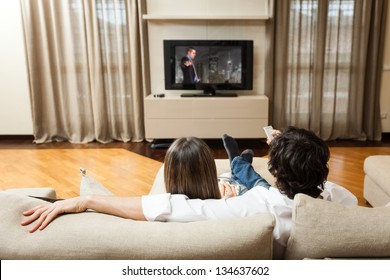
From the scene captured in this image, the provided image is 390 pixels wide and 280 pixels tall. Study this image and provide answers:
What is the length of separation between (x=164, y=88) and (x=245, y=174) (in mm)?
3042

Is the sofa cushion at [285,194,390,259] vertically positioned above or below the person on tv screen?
below

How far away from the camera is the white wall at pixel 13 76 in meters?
4.48

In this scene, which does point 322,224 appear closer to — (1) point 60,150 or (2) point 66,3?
(1) point 60,150

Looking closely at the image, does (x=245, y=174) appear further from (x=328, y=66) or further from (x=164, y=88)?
(x=328, y=66)

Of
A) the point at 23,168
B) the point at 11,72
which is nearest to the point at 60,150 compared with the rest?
the point at 23,168

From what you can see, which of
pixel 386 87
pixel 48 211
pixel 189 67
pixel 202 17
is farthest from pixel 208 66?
pixel 48 211

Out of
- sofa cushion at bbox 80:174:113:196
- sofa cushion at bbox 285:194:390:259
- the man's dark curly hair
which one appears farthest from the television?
sofa cushion at bbox 285:194:390:259

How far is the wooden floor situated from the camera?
313 cm

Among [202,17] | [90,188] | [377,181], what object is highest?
[202,17]

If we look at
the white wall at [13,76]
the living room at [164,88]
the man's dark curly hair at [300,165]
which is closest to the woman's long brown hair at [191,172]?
the man's dark curly hair at [300,165]

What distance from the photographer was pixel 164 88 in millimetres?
4652

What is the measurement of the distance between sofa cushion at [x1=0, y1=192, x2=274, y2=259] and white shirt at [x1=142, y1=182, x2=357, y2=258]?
0.12 meters

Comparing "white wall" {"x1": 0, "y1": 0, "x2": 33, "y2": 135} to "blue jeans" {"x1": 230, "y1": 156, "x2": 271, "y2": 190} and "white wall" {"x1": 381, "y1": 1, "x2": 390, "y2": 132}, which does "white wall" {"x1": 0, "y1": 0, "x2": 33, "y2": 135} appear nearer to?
"blue jeans" {"x1": 230, "y1": 156, "x2": 271, "y2": 190}

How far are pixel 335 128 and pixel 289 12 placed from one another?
5.25 feet
